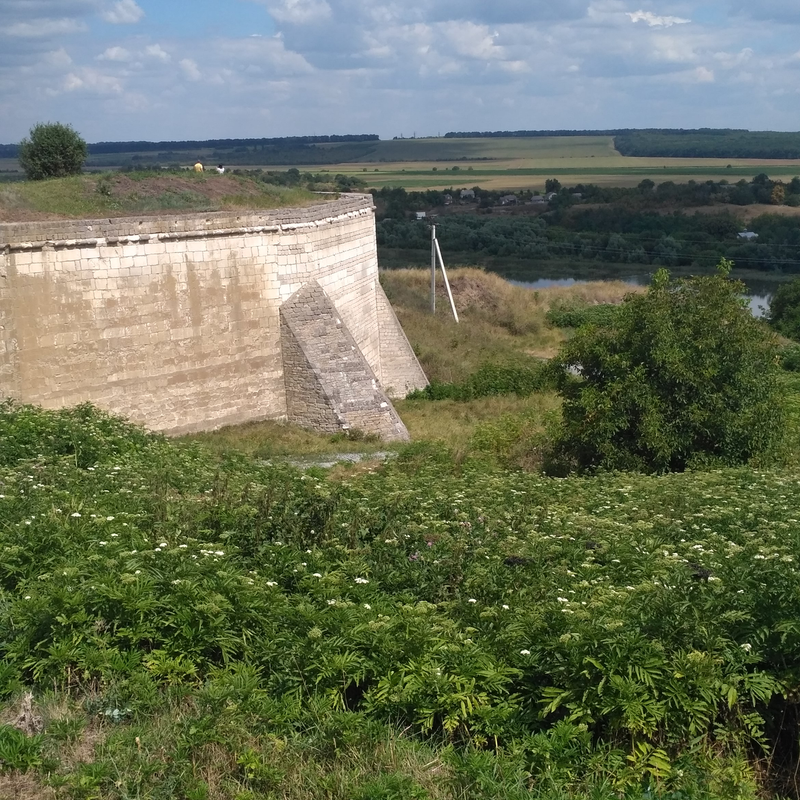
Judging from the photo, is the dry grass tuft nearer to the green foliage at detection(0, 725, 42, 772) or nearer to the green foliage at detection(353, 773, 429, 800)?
the green foliage at detection(0, 725, 42, 772)

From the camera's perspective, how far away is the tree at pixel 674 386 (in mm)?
10867

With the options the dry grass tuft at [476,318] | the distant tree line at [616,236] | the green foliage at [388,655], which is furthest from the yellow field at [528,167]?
the green foliage at [388,655]

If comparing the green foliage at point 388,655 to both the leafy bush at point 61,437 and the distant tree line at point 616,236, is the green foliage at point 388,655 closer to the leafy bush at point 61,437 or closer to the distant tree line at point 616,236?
the leafy bush at point 61,437

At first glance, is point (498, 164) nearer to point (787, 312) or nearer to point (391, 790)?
point (787, 312)

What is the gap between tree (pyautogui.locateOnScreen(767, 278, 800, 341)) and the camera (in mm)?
29422

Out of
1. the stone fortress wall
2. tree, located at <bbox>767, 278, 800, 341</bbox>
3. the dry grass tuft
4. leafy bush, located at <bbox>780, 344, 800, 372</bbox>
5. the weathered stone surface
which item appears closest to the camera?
the stone fortress wall

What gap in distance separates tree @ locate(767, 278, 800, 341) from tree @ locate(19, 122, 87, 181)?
22544 millimetres

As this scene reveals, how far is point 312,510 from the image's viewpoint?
5934 millimetres

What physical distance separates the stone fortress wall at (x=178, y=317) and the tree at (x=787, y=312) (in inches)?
763

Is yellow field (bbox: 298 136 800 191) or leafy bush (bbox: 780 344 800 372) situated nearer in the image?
leafy bush (bbox: 780 344 800 372)

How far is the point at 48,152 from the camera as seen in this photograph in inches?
681

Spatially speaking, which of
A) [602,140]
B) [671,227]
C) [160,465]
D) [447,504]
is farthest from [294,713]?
[602,140]

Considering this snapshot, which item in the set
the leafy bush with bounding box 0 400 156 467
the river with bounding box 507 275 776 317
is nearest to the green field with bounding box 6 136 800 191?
the river with bounding box 507 275 776 317

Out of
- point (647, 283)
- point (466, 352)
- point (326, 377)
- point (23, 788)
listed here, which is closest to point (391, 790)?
point (23, 788)
